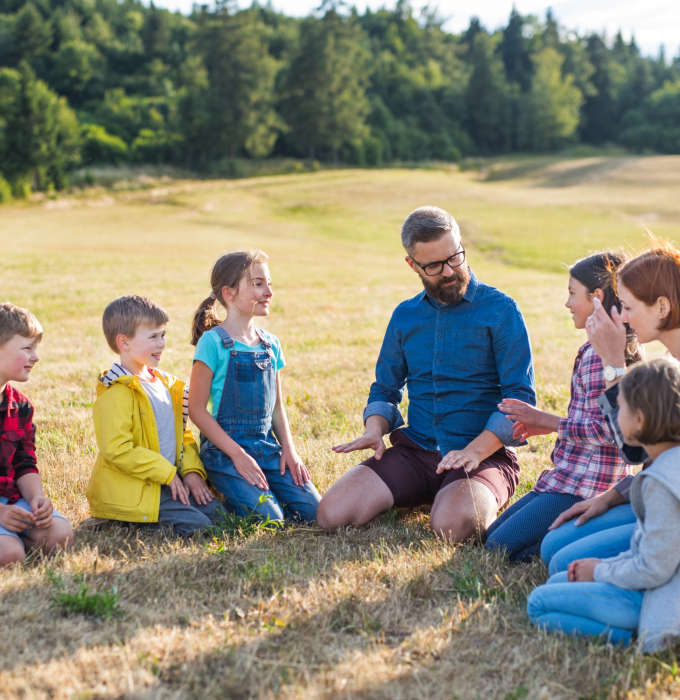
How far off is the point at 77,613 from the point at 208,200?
39.7 meters

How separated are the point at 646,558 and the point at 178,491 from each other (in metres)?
2.74

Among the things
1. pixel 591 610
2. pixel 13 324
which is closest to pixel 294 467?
pixel 13 324

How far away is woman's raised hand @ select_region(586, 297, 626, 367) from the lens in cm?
342

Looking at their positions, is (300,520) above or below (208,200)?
below

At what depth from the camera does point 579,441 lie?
149 inches

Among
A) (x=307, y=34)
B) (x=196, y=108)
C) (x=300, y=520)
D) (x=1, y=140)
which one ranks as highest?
(x=307, y=34)

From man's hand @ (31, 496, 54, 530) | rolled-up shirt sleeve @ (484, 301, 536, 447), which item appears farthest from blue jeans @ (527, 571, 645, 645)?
man's hand @ (31, 496, 54, 530)

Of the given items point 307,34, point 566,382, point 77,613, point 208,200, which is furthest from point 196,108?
point 77,613

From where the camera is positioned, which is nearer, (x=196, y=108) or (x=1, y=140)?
(x=1, y=140)

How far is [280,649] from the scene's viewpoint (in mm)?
2809

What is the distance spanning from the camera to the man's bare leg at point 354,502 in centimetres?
418

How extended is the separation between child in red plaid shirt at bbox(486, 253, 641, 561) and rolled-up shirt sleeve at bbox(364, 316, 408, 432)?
1.03 meters

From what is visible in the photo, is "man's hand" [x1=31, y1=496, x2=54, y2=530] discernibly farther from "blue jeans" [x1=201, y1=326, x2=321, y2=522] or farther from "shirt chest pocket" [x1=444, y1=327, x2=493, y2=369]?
"shirt chest pocket" [x1=444, y1=327, x2=493, y2=369]

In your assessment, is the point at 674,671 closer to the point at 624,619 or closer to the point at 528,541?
the point at 624,619
